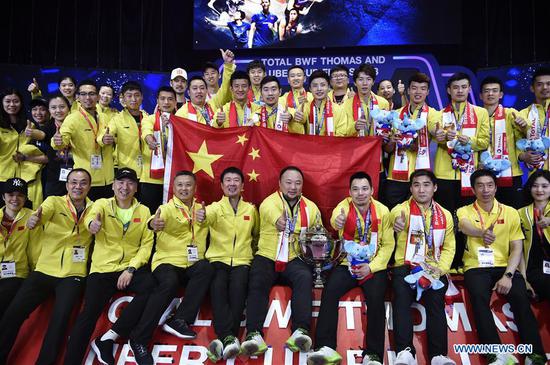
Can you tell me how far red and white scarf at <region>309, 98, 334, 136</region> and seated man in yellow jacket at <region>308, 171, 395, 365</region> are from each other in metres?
1.02

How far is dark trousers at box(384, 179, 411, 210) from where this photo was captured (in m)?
5.80

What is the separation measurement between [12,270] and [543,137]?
210 inches

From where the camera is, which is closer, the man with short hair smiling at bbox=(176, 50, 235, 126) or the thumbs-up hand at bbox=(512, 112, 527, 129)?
the thumbs-up hand at bbox=(512, 112, 527, 129)

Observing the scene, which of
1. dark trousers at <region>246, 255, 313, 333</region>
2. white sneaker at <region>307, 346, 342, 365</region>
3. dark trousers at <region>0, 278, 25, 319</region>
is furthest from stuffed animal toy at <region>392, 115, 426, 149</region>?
dark trousers at <region>0, 278, 25, 319</region>

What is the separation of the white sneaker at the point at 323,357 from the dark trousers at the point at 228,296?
26.7 inches

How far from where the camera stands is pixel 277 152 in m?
5.90

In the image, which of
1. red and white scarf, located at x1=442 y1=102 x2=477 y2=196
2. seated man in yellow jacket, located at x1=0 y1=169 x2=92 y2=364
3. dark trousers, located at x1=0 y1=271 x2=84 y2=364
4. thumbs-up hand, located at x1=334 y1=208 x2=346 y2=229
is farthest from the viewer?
red and white scarf, located at x1=442 y1=102 x2=477 y2=196

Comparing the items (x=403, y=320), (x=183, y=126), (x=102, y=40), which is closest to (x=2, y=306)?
(x=183, y=126)

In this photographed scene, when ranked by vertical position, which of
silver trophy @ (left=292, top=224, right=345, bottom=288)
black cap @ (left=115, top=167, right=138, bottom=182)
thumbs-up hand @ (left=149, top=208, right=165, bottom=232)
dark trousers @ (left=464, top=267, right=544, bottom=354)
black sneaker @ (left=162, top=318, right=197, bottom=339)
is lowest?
black sneaker @ (left=162, top=318, right=197, bottom=339)

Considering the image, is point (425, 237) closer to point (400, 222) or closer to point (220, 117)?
point (400, 222)

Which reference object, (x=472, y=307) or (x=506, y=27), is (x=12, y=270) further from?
(x=506, y=27)

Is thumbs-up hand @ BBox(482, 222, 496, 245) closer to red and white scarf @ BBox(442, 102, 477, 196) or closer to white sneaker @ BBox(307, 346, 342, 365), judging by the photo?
red and white scarf @ BBox(442, 102, 477, 196)

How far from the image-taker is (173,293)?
5.00 m

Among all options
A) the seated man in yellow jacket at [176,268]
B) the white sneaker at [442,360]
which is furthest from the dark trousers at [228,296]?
the white sneaker at [442,360]
